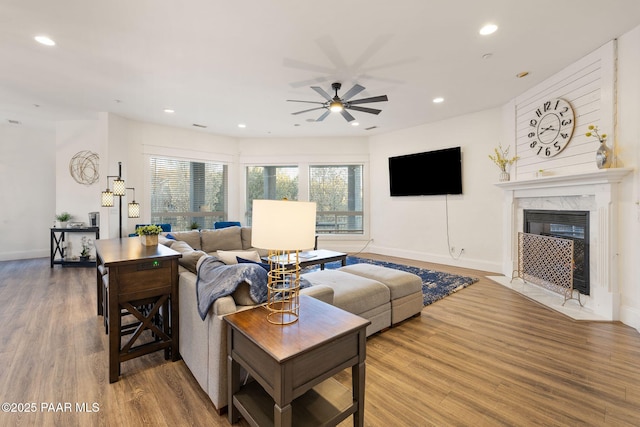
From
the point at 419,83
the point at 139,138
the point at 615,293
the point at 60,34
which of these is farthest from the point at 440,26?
the point at 139,138

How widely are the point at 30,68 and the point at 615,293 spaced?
722cm

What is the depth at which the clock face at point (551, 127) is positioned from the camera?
360 cm

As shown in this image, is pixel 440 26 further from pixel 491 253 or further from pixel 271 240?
pixel 491 253

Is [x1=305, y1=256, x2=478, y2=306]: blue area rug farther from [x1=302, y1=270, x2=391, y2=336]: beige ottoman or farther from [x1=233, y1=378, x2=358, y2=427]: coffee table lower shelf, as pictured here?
[x1=233, y1=378, x2=358, y2=427]: coffee table lower shelf

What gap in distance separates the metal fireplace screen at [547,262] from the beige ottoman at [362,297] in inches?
95.3

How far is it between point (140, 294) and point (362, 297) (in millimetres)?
1766

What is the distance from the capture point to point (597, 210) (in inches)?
125

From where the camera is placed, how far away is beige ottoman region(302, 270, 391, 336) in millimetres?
2420

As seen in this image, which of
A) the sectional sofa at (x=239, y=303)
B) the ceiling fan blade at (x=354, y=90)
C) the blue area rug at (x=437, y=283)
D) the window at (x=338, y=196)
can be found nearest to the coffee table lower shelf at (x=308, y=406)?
the sectional sofa at (x=239, y=303)

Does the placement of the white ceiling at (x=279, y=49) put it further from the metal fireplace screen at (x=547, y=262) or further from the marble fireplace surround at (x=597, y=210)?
the metal fireplace screen at (x=547, y=262)

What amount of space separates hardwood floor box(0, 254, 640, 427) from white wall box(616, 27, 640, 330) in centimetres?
41

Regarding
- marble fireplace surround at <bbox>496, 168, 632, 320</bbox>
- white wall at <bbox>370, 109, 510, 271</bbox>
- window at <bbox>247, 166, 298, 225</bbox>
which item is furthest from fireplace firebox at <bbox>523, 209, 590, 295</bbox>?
window at <bbox>247, 166, 298, 225</bbox>

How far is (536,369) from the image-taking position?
82.4 inches

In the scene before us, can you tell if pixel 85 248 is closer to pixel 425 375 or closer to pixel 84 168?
pixel 84 168
